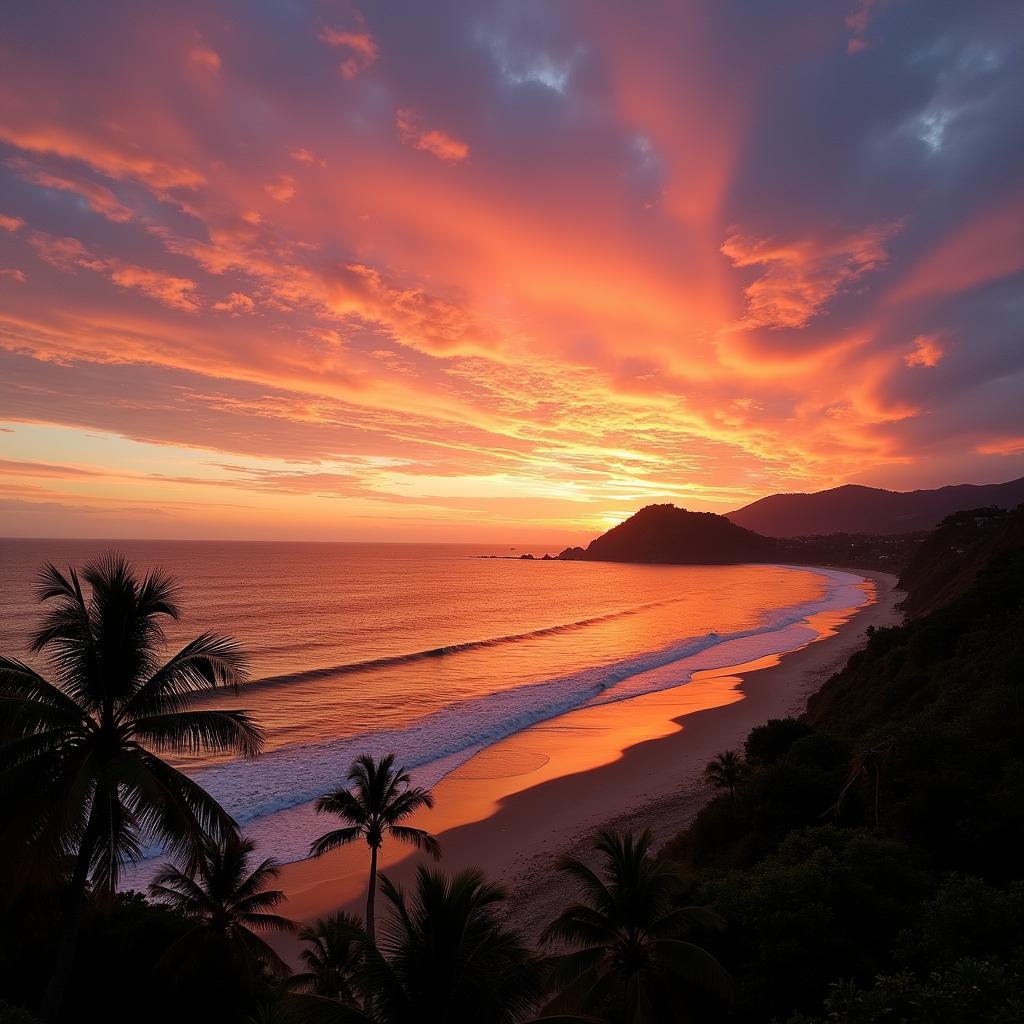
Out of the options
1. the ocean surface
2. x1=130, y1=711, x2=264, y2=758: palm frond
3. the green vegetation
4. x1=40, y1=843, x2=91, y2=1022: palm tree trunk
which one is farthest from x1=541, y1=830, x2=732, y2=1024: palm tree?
the ocean surface

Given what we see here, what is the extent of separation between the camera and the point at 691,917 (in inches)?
493

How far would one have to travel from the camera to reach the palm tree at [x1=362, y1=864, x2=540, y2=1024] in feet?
28.0

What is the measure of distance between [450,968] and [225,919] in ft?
31.4

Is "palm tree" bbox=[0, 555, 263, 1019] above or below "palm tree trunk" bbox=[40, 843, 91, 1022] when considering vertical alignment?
above

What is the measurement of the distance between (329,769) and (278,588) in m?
89.0

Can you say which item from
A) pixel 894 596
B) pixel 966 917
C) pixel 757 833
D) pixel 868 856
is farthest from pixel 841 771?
pixel 894 596

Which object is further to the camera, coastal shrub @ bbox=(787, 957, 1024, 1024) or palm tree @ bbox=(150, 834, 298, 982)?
palm tree @ bbox=(150, 834, 298, 982)

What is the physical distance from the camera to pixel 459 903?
886 cm

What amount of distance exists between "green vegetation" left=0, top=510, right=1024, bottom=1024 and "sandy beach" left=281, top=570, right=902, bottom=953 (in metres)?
2.98

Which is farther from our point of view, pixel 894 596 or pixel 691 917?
pixel 894 596

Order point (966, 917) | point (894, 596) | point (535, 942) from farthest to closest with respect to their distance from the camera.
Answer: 1. point (894, 596)
2. point (535, 942)
3. point (966, 917)

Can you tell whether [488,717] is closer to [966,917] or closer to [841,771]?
[841,771]

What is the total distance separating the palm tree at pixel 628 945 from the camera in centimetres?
1192

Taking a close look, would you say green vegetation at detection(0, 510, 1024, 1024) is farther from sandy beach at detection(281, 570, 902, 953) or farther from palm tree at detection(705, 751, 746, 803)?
palm tree at detection(705, 751, 746, 803)
